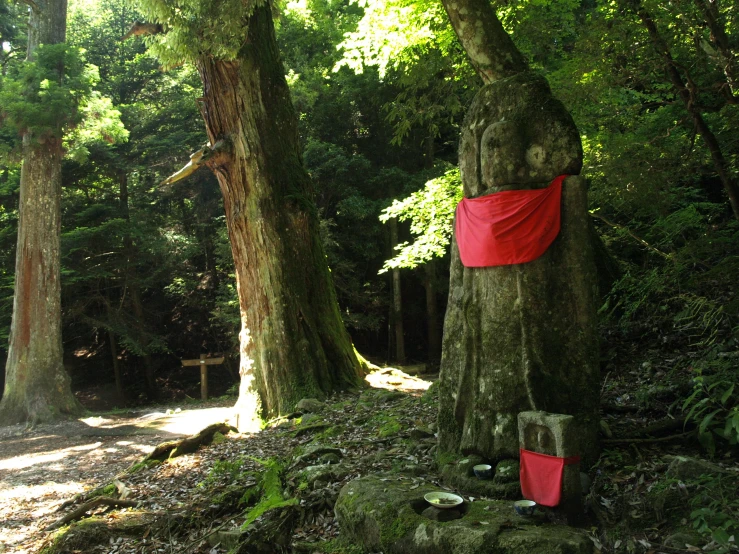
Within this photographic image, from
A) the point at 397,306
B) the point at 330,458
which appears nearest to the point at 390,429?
the point at 330,458

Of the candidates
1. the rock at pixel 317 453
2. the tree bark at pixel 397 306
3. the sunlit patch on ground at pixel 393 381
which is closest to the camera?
the rock at pixel 317 453

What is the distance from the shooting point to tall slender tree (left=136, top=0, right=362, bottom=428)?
875cm

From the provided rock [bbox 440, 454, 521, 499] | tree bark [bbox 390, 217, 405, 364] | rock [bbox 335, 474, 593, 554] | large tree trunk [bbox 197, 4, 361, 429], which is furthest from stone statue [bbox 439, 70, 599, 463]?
tree bark [bbox 390, 217, 405, 364]

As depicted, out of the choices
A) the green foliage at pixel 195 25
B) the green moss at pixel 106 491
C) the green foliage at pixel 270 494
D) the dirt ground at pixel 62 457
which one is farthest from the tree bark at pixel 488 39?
the dirt ground at pixel 62 457

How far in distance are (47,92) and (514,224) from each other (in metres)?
12.8

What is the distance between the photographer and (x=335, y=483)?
478 centimetres

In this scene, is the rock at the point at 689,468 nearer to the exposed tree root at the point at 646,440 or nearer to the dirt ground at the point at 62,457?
the exposed tree root at the point at 646,440

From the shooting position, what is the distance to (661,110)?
8297 millimetres

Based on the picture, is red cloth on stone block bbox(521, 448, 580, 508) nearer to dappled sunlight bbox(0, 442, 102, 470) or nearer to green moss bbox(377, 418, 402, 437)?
green moss bbox(377, 418, 402, 437)

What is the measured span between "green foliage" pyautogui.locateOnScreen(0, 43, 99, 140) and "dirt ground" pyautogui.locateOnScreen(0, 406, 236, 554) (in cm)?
680

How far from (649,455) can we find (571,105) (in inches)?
171

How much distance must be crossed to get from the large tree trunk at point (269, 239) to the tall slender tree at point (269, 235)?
2 centimetres

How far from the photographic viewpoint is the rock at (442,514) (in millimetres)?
3516

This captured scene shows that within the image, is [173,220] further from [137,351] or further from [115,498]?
[115,498]
